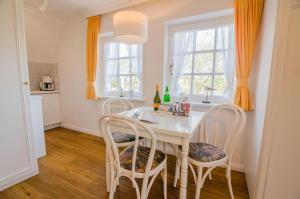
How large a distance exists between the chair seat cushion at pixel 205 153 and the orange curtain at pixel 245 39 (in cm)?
68

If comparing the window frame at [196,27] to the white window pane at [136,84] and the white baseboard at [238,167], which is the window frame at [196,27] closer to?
the white window pane at [136,84]

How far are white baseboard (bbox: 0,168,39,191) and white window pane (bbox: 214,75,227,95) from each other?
97.0 inches

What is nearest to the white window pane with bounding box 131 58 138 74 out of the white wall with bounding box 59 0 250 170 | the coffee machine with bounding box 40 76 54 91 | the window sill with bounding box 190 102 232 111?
the white wall with bounding box 59 0 250 170

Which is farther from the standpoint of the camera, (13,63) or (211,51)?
(211,51)

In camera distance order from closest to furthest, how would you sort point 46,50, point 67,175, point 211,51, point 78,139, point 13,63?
point 13,63 → point 67,175 → point 211,51 → point 78,139 → point 46,50

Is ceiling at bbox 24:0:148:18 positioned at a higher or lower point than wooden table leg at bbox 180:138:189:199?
higher

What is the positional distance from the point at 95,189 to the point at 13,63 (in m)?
1.54

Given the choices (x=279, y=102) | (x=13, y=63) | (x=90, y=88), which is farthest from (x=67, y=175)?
(x=279, y=102)

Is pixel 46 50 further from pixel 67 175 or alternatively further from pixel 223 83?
pixel 223 83

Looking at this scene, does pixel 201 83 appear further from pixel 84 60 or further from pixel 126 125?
pixel 84 60

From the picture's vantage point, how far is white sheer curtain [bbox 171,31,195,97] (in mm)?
2158

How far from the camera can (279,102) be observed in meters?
1.09

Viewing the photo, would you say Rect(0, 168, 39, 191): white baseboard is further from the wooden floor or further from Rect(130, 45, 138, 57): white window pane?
Rect(130, 45, 138, 57): white window pane

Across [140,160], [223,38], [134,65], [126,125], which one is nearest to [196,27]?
[223,38]
